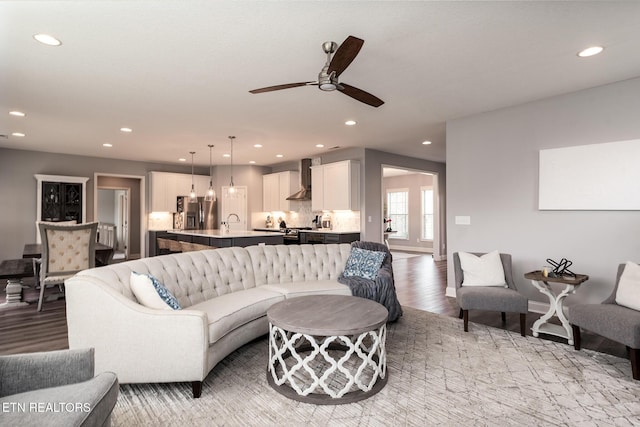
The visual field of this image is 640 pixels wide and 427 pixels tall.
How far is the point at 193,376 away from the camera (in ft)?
7.39

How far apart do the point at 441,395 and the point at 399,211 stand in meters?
9.77

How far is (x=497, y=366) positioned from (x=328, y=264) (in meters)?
2.06

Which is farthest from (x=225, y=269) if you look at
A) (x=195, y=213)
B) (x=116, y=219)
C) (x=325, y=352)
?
(x=116, y=219)

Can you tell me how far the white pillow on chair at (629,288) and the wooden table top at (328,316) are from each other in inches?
82.2

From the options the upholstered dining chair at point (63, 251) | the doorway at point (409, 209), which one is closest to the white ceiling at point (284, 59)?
the upholstered dining chair at point (63, 251)

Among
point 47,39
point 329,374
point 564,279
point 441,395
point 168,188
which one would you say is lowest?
point 441,395

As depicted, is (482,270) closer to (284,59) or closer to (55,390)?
(284,59)

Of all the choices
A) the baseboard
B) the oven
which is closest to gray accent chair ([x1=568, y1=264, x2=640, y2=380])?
the oven

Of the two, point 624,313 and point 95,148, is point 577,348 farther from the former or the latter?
point 95,148

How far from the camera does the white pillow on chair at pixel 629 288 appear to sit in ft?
9.11

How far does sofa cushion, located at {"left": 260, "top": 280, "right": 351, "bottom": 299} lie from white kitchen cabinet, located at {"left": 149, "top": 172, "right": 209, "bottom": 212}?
658cm

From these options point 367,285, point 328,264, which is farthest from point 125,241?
point 367,285

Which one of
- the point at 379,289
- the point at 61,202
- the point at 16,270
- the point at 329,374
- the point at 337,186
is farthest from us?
the point at 61,202

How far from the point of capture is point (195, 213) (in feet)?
30.5
